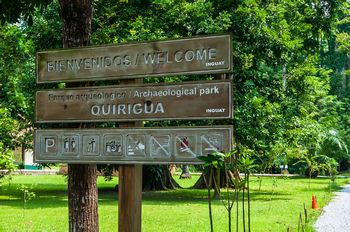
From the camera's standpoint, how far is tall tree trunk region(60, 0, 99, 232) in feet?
20.8

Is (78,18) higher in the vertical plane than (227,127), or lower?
higher

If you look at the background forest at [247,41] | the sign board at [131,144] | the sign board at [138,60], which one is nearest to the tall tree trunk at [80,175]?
the sign board at [138,60]

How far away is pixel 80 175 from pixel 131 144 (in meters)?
1.09

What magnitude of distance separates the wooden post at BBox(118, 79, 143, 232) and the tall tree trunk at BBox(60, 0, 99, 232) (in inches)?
31.3

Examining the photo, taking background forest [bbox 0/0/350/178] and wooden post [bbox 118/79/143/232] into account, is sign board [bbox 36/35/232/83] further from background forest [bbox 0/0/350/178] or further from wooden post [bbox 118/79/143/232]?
background forest [bbox 0/0/350/178]

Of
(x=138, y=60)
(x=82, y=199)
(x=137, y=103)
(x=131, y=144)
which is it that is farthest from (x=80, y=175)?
(x=138, y=60)

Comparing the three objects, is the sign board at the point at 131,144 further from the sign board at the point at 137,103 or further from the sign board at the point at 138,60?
the sign board at the point at 138,60

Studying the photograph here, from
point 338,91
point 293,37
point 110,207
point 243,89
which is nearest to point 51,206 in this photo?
point 110,207

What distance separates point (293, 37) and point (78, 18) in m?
15.4

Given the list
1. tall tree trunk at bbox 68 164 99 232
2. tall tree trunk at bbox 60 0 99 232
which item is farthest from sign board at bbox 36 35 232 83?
tall tree trunk at bbox 68 164 99 232

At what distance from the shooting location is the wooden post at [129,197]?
5621mm

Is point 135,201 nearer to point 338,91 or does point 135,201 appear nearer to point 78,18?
point 78,18

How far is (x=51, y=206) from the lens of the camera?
1855 cm

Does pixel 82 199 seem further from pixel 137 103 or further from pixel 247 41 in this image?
pixel 247 41
